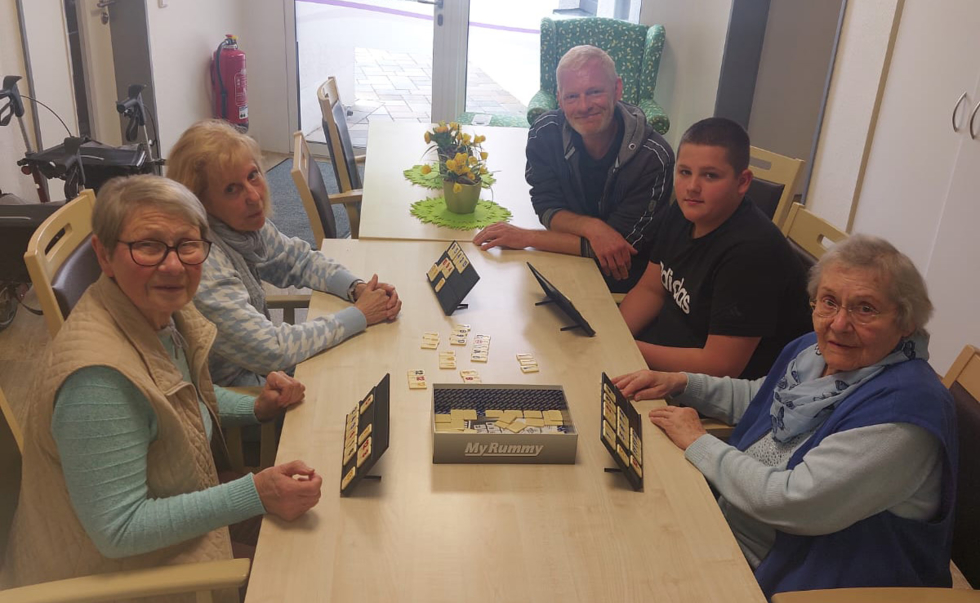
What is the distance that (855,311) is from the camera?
143 cm

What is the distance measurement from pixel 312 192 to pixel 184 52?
3.20 m

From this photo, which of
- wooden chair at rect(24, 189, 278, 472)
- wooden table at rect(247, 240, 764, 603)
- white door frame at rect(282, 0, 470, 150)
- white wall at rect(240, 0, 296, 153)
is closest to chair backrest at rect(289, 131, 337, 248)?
wooden chair at rect(24, 189, 278, 472)

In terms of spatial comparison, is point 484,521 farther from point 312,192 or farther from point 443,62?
point 443,62

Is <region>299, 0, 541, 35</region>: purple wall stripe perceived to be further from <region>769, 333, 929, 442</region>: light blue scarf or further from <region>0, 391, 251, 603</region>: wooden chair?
<region>0, 391, 251, 603</region>: wooden chair

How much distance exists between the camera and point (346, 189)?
356 centimetres

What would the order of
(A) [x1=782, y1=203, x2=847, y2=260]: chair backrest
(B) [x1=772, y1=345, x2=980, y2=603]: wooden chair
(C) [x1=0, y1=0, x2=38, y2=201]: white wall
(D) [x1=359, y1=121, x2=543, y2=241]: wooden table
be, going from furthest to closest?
(C) [x1=0, y1=0, x2=38, y2=201]: white wall
(D) [x1=359, y1=121, x2=543, y2=241]: wooden table
(A) [x1=782, y1=203, x2=847, y2=260]: chair backrest
(B) [x1=772, y1=345, x2=980, y2=603]: wooden chair

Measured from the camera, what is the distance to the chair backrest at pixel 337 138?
11.2 feet

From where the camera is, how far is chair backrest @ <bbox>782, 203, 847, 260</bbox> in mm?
2324

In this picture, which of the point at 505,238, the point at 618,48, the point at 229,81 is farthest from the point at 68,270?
the point at 618,48

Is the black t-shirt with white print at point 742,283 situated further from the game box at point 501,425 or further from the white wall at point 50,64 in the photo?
the white wall at point 50,64

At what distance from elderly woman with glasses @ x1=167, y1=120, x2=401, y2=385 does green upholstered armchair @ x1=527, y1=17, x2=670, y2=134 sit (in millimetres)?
3545

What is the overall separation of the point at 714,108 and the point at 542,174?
2758 mm

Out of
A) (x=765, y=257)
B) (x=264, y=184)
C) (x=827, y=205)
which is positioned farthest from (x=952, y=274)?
(x=264, y=184)

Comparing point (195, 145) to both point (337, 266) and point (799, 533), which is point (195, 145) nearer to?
point (337, 266)
